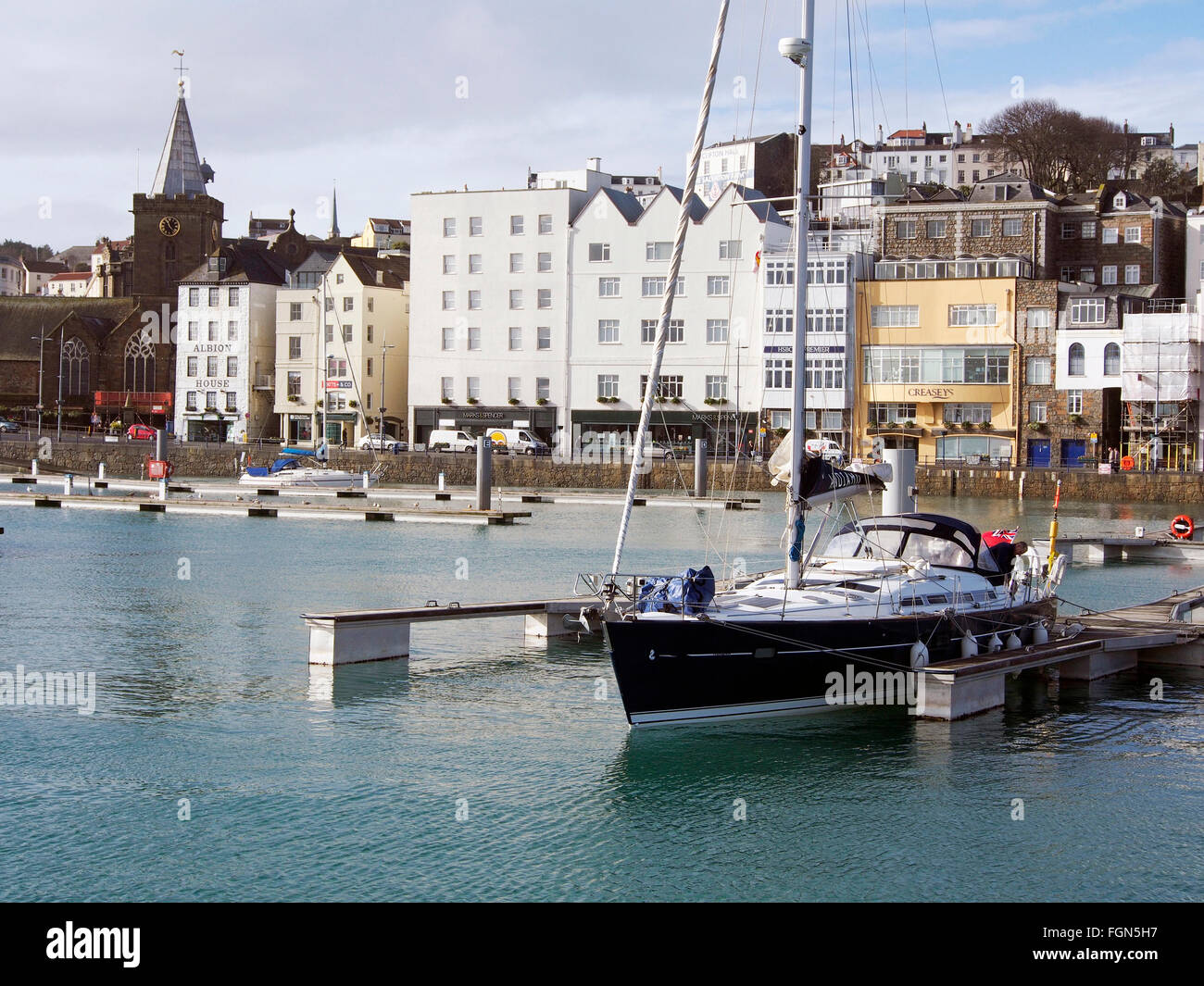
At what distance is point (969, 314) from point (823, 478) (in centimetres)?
6657

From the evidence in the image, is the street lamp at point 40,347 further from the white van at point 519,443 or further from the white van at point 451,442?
the white van at point 519,443

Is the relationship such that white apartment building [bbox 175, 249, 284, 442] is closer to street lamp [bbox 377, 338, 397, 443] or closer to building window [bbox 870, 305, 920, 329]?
street lamp [bbox 377, 338, 397, 443]

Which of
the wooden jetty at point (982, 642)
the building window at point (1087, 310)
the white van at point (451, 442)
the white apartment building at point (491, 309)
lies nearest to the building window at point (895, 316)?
the building window at point (1087, 310)

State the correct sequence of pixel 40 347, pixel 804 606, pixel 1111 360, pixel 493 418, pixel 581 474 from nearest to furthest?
pixel 804 606, pixel 1111 360, pixel 581 474, pixel 493 418, pixel 40 347

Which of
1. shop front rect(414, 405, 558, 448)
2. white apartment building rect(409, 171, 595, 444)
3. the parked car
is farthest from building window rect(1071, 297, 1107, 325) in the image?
the parked car

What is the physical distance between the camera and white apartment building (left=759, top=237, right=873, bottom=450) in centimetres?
8481

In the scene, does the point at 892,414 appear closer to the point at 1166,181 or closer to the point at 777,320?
the point at 777,320

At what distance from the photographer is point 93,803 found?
1683 centimetres

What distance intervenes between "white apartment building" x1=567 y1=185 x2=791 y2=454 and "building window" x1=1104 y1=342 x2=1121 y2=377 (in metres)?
20.4

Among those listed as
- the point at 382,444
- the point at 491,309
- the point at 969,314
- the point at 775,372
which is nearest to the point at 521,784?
the point at 775,372

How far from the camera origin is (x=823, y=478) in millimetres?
22016

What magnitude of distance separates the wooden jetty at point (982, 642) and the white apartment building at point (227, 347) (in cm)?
8423
